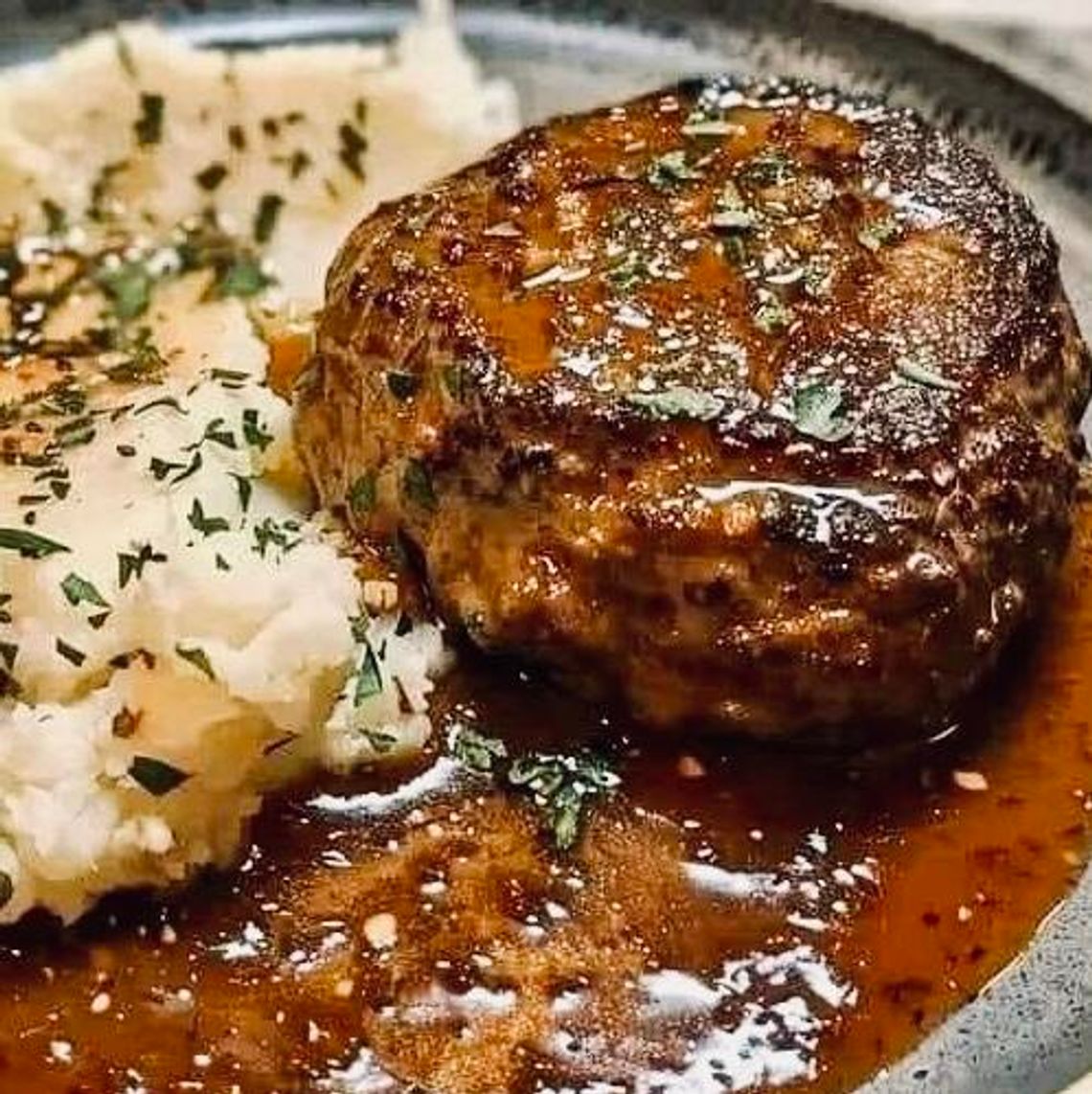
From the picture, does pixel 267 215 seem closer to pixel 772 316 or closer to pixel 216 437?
pixel 216 437

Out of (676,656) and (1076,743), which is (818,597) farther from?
(1076,743)

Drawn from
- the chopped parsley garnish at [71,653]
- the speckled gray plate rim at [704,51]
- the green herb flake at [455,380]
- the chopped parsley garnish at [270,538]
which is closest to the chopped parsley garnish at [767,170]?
the green herb flake at [455,380]

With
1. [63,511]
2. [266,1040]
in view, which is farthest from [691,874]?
[63,511]

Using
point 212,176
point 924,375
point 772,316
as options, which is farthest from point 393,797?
point 212,176

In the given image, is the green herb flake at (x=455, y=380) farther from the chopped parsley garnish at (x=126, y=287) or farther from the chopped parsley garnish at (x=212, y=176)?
the chopped parsley garnish at (x=212, y=176)

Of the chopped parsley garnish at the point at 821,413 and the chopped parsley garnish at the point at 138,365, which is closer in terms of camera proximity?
the chopped parsley garnish at the point at 821,413

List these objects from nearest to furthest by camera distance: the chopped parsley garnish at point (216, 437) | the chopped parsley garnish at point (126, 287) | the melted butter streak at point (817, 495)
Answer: the melted butter streak at point (817, 495)
the chopped parsley garnish at point (216, 437)
the chopped parsley garnish at point (126, 287)

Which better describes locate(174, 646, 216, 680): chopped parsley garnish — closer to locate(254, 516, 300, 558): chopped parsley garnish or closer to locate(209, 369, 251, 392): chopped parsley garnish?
locate(254, 516, 300, 558): chopped parsley garnish
